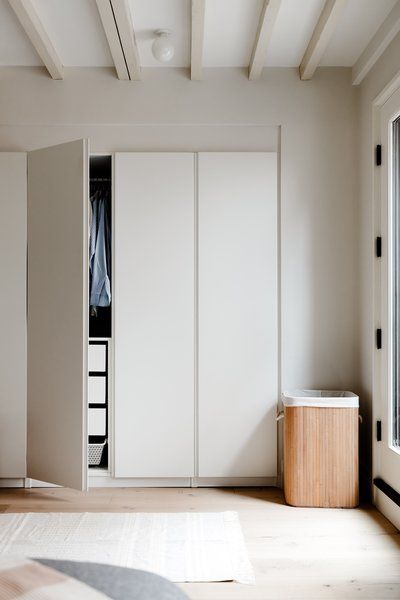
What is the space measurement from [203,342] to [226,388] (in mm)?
334

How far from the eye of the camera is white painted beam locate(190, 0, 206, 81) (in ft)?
9.88

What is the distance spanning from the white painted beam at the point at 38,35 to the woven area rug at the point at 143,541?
104 inches

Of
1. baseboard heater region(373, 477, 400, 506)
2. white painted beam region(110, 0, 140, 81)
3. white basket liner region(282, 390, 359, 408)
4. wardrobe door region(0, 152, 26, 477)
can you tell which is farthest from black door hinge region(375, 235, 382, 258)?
wardrobe door region(0, 152, 26, 477)

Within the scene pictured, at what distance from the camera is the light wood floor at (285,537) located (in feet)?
8.16

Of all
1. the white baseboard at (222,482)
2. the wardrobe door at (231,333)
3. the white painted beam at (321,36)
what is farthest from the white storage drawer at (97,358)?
the white painted beam at (321,36)

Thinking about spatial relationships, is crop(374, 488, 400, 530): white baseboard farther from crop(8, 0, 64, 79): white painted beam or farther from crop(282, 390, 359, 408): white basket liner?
crop(8, 0, 64, 79): white painted beam

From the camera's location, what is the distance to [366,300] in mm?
3729

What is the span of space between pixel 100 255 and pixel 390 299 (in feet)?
6.29

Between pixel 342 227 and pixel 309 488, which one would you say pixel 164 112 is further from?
pixel 309 488

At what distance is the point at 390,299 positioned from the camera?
11.1 ft

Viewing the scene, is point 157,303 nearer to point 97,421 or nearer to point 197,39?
point 97,421

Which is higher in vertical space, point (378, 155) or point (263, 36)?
point (263, 36)

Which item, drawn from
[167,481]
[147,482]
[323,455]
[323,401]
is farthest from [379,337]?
[147,482]

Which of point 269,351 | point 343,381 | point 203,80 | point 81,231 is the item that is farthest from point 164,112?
point 343,381
